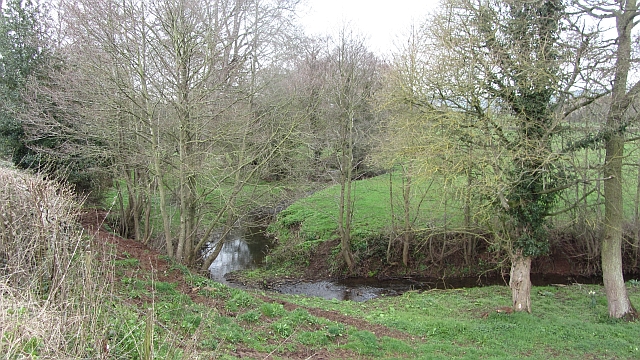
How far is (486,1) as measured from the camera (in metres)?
11.1

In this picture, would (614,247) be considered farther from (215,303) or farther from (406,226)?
(215,303)

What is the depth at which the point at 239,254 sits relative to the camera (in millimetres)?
20578

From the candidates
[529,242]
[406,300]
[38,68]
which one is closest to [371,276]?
[406,300]

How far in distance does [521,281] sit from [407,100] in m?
5.87

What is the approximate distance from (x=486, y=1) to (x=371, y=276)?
1135cm

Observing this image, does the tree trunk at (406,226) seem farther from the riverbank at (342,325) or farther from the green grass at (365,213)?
the riverbank at (342,325)

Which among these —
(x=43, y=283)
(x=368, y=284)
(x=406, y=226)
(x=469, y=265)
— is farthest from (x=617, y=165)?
(x=43, y=283)

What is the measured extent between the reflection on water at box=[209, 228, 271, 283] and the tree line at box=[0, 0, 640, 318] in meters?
4.71

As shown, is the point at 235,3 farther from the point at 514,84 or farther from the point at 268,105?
the point at 514,84

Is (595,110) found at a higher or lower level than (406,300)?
higher

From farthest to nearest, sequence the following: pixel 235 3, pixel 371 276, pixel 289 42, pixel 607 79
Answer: pixel 371 276 → pixel 289 42 → pixel 235 3 → pixel 607 79

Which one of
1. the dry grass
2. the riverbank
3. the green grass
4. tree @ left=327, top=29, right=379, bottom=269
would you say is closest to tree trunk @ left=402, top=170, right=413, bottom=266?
the green grass

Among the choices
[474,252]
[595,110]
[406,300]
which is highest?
[595,110]

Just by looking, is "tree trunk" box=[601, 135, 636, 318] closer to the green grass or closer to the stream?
the stream
